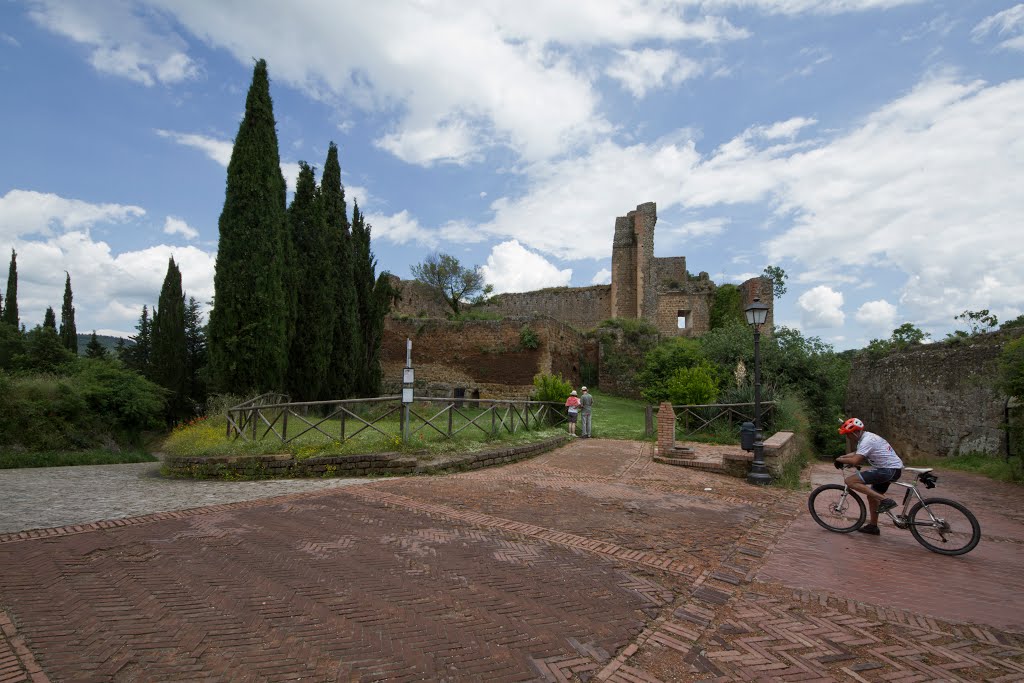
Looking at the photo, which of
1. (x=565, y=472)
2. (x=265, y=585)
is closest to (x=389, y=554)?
(x=265, y=585)

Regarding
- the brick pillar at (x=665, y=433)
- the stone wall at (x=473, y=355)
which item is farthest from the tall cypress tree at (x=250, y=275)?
the brick pillar at (x=665, y=433)

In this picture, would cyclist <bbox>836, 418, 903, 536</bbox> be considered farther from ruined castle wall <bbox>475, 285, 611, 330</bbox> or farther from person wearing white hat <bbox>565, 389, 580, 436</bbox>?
ruined castle wall <bbox>475, 285, 611, 330</bbox>

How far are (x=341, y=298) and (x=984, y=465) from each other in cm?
1939

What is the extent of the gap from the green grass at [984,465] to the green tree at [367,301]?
18.3 meters

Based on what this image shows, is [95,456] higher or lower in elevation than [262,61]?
lower

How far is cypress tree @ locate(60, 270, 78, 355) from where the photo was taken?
3115cm

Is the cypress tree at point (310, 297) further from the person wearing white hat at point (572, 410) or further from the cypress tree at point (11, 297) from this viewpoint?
the cypress tree at point (11, 297)

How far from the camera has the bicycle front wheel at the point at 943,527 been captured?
17.7 ft

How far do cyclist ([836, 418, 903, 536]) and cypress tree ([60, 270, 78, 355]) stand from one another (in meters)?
39.1

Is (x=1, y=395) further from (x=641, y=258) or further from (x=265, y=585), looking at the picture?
(x=641, y=258)

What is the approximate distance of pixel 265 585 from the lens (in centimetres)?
423

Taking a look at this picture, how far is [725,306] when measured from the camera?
31.5m

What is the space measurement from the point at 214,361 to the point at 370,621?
44.2ft

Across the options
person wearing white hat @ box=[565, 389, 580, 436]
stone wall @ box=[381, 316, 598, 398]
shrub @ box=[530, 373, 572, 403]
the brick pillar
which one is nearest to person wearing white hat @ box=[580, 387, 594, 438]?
person wearing white hat @ box=[565, 389, 580, 436]
